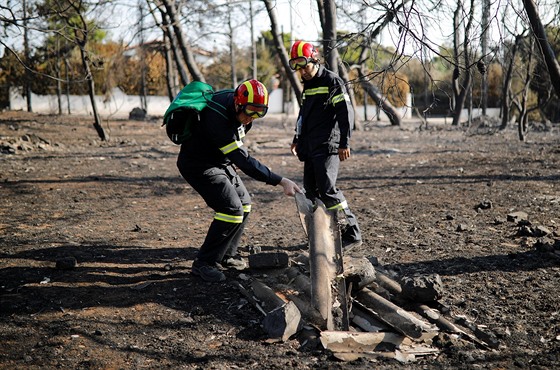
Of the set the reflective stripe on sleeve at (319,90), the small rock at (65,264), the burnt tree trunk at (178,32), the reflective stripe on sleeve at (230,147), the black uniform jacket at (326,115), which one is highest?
the burnt tree trunk at (178,32)

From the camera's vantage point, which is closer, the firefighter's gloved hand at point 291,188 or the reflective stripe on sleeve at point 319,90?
the firefighter's gloved hand at point 291,188

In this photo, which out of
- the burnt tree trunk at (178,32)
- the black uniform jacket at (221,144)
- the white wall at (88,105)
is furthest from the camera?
the white wall at (88,105)

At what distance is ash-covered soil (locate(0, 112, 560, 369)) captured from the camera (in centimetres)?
375

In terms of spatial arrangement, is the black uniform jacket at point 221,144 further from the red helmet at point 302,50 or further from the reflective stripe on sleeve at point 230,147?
the red helmet at point 302,50

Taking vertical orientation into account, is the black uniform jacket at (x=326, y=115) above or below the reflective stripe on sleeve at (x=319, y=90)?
below

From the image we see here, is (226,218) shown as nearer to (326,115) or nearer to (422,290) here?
(326,115)

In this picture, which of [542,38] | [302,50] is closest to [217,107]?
[302,50]

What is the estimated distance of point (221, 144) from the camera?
4.90 meters

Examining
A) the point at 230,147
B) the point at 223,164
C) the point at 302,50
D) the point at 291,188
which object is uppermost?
the point at 302,50

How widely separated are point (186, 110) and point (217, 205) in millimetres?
924

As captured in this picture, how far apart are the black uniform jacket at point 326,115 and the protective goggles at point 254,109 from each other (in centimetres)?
101

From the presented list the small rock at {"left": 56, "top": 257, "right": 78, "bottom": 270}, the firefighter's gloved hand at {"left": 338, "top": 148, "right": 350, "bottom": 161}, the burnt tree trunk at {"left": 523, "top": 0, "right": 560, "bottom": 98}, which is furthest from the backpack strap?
the burnt tree trunk at {"left": 523, "top": 0, "right": 560, "bottom": 98}

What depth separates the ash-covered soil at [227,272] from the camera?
3.75m

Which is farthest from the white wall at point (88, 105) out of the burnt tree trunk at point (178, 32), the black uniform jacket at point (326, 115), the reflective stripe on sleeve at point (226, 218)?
the reflective stripe on sleeve at point (226, 218)
